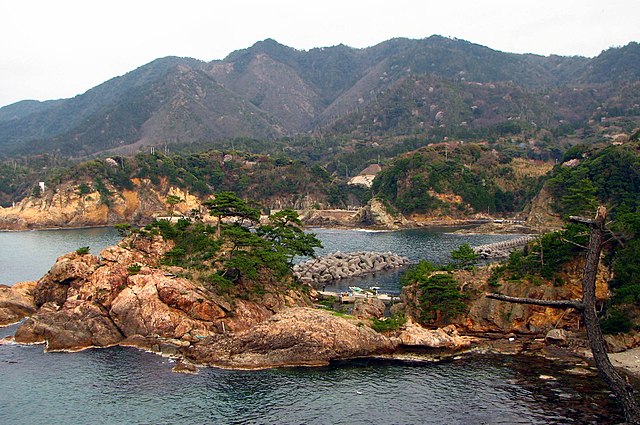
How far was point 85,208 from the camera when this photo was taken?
132625 mm

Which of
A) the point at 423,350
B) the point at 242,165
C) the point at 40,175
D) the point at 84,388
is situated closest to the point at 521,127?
the point at 242,165

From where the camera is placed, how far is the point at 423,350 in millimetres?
34094

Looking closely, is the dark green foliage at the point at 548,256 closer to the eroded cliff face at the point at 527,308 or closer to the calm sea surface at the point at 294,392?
the eroded cliff face at the point at 527,308

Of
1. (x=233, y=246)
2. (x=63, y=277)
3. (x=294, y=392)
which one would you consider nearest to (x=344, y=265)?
(x=233, y=246)

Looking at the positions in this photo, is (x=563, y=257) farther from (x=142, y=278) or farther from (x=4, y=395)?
(x=4, y=395)

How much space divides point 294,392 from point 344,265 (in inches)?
1631

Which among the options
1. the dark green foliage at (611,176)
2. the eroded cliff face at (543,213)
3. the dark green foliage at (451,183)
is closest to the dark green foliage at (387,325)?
the dark green foliage at (611,176)

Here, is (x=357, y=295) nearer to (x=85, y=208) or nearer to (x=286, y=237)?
(x=286, y=237)

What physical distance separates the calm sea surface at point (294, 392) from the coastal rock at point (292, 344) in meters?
0.98

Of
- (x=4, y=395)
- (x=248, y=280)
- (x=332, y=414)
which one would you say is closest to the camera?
(x=332, y=414)

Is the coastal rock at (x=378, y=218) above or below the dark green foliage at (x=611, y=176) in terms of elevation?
below

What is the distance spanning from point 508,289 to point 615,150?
223 feet

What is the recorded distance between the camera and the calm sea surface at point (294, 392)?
25453mm

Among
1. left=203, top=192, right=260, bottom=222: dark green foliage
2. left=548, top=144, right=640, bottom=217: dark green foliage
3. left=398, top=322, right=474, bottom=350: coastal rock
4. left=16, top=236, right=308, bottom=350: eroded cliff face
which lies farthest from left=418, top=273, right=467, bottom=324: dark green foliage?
left=548, top=144, right=640, bottom=217: dark green foliage
